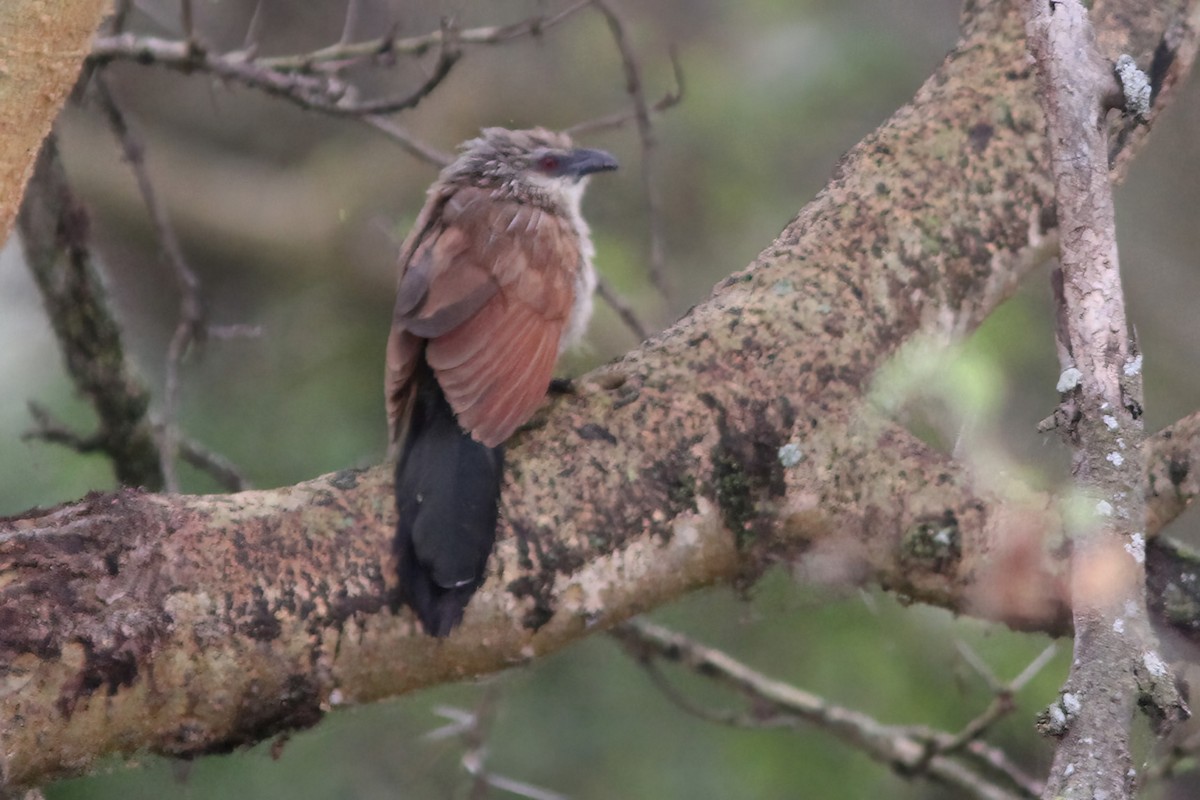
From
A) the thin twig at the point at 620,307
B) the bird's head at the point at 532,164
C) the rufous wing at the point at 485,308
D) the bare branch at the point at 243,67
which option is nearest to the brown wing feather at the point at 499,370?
the rufous wing at the point at 485,308

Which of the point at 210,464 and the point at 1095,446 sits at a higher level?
the point at 1095,446

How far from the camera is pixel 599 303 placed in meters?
3.67

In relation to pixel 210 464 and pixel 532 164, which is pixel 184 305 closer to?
pixel 210 464

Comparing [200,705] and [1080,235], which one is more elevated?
[1080,235]

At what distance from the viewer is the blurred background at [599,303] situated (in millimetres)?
3201

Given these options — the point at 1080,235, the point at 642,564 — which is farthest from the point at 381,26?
the point at 1080,235

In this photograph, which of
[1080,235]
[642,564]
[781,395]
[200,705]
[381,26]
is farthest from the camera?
[381,26]

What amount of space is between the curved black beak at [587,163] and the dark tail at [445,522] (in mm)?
1078

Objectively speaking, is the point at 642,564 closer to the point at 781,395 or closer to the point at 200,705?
the point at 781,395

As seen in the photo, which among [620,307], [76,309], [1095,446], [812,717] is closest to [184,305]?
[76,309]

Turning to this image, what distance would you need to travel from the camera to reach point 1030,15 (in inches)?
58.0

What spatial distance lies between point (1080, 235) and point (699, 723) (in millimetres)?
2427

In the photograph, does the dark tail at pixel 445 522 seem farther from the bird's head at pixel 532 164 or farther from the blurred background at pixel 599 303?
the bird's head at pixel 532 164

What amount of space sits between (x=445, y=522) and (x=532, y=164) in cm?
134
